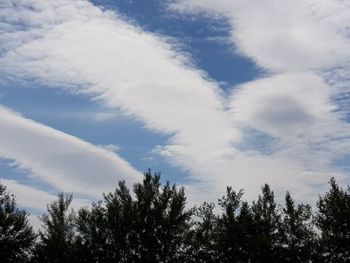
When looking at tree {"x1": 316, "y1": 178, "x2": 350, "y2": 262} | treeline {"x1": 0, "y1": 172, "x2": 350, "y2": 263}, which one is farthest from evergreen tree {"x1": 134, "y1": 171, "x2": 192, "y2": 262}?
tree {"x1": 316, "y1": 178, "x2": 350, "y2": 262}

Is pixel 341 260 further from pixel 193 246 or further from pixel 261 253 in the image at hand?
pixel 193 246

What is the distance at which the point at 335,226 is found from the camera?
96.0 ft

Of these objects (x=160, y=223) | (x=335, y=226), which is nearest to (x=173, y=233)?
(x=160, y=223)

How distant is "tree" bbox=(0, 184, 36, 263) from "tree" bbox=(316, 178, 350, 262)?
2016cm

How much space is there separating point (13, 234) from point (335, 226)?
70.6 ft

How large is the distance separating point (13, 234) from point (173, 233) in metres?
11.1

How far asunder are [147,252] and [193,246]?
3.83 m

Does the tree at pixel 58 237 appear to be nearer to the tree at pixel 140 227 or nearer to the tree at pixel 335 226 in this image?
the tree at pixel 140 227

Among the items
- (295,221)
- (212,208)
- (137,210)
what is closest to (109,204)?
(137,210)

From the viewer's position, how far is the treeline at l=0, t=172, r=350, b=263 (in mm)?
29031

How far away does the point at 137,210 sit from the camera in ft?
97.8

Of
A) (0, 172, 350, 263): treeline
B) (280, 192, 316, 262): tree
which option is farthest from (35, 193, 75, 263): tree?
(280, 192, 316, 262): tree

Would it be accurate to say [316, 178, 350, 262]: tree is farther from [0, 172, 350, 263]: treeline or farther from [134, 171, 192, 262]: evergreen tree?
[134, 171, 192, 262]: evergreen tree

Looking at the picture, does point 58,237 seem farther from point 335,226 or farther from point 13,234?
point 335,226
